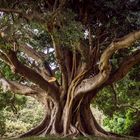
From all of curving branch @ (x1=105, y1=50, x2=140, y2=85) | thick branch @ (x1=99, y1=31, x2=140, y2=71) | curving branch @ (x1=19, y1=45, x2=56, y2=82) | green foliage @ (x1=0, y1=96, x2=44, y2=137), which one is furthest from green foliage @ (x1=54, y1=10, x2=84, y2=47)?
green foliage @ (x1=0, y1=96, x2=44, y2=137)

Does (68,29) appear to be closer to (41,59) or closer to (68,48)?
(68,48)

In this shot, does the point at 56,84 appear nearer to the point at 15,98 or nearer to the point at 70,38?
the point at 15,98

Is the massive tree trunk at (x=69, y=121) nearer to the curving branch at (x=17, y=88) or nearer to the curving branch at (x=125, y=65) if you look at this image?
the curving branch at (x=17, y=88)

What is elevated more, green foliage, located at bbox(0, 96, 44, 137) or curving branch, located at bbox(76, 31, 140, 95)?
green foliage, located at bbox(0, 96, 44, 137)

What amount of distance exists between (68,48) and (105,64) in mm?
1893

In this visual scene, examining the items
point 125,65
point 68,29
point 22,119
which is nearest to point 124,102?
point 125,65

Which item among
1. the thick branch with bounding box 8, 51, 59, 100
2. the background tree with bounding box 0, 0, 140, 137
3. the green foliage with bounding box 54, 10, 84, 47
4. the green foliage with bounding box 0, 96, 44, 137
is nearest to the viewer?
the green foliage with bounding box 54, 10, 84, 47

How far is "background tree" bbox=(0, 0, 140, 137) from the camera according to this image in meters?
5.82

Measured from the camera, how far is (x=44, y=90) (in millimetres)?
8398

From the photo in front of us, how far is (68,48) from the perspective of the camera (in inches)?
334

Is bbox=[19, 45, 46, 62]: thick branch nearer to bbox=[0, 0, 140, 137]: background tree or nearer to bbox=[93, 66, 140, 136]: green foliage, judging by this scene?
bbox=[0, 0, 140, 137]: background tree

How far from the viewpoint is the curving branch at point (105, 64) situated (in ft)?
19.9

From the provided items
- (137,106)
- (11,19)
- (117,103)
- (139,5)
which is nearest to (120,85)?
(117,103)

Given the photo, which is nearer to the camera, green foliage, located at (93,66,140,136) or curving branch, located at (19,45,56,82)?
curving branch, located at (19,45,56,82)
